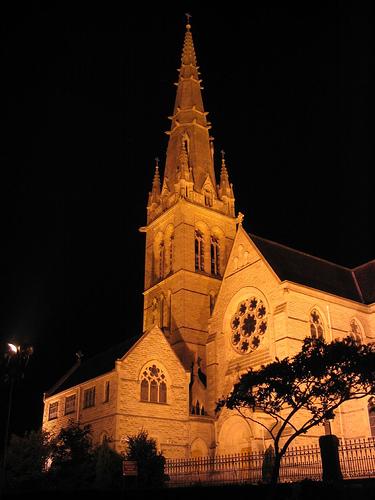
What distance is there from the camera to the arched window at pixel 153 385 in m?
35.7

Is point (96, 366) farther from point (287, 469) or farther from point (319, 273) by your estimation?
point (287, 469)

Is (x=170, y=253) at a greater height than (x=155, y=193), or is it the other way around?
(x=155, y=193)

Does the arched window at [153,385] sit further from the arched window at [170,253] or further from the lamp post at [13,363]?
the arched window at [170,253]

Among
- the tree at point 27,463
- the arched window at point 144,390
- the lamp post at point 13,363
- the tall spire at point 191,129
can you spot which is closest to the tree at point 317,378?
the lamp post at point 13,363

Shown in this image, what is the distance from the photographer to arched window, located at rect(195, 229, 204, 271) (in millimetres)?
48844

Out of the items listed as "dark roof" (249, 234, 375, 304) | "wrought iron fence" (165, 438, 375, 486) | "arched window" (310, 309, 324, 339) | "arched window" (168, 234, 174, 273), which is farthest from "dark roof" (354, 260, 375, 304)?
"arched window" (168, 234, 174, 273)

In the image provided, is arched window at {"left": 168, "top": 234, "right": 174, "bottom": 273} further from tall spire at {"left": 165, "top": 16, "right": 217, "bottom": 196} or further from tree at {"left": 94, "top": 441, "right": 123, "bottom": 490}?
tree at {"left": 94, "top": 441, "right": 123, "bottom": 490}

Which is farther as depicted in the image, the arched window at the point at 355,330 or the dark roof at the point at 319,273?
the dark roof at the point at 319,273

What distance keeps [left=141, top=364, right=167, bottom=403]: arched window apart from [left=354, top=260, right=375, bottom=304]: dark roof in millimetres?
15103

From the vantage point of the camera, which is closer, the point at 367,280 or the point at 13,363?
the point at 13,363

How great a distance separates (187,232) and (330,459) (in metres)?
29.9

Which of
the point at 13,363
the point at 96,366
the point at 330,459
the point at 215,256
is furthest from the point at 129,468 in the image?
the point at 215,256

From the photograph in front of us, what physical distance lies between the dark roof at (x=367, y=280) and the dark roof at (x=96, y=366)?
16.3 metres

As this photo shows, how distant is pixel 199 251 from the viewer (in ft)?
162
